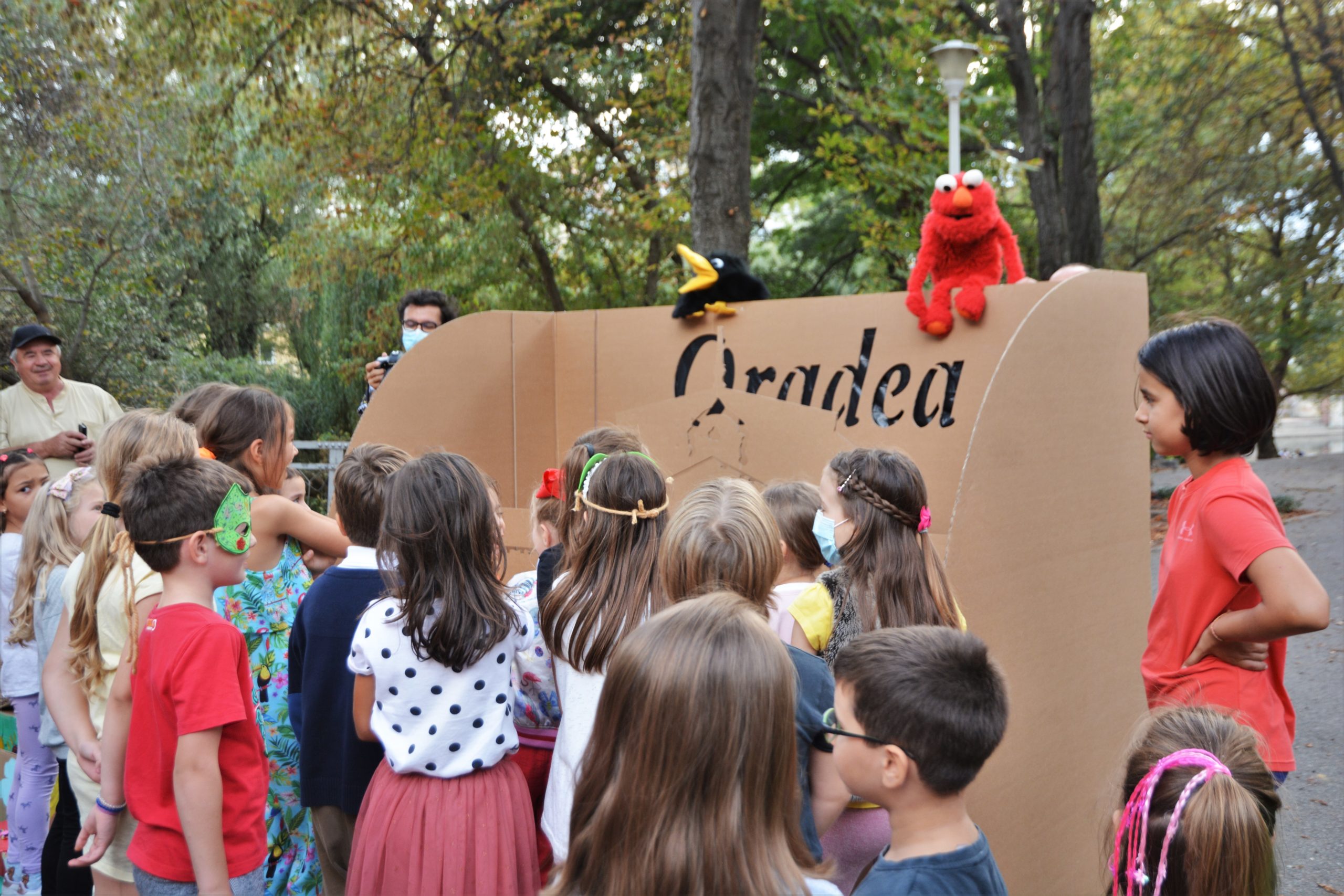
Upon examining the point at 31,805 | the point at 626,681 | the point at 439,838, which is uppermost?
the point at 626,681

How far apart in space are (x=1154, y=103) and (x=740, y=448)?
1123 cm

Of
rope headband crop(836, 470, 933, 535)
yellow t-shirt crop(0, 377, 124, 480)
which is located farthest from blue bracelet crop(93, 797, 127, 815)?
yellow t-shirt crop(0, 377, 124, 480)

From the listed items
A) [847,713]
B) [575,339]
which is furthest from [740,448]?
[847,713]

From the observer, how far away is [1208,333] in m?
1.85

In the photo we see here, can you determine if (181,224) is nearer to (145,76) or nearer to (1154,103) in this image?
(145,76)

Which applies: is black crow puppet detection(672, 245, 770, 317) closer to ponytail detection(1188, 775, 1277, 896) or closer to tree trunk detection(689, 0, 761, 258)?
tree trunk detection(689, 0, 761, 258)

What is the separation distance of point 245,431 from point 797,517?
4.84 ft

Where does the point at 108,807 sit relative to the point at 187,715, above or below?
below

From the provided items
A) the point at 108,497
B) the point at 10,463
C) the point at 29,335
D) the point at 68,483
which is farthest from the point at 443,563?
the point at 29,335

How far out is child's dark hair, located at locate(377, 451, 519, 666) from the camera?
182cm

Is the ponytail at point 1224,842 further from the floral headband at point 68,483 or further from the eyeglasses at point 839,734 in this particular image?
the floral headband at point 68,483

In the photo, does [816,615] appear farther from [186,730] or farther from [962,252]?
[962,252]

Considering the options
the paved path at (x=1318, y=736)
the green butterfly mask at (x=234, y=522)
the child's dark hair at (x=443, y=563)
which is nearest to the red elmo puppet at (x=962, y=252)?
the paved path at (x=1318, y=736)

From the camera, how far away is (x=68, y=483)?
9.02ft
